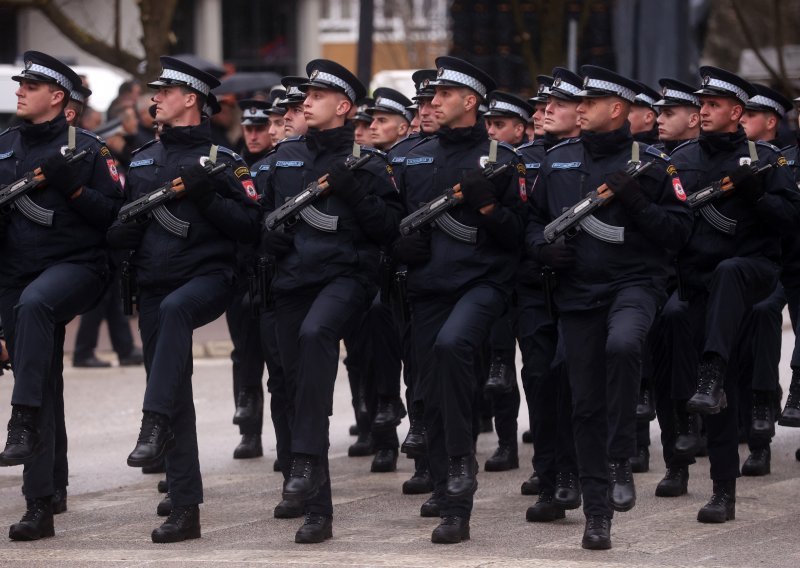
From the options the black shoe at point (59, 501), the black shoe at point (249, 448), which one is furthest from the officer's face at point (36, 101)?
the black shoe at point (249, 448)

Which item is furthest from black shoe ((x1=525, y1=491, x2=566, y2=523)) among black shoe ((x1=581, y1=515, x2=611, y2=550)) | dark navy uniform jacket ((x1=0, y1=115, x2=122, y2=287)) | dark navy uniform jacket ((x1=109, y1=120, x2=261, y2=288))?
dark navy uniform jacket ((x1=0, y1=115, x2=122, y2=287))

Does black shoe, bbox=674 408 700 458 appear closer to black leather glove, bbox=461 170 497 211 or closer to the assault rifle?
the assault rifle

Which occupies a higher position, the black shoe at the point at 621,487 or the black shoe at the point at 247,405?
the black shoe at the point at 621,487

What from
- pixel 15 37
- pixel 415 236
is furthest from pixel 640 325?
pixel 15 37

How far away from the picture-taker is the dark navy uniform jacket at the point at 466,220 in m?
8.34

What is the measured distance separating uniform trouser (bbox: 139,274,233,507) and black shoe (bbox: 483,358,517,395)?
1.85 meters

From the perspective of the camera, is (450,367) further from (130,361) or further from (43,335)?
(130,361)

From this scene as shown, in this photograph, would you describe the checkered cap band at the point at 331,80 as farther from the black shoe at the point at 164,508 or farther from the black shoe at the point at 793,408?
the black shoe at the point at 793,408

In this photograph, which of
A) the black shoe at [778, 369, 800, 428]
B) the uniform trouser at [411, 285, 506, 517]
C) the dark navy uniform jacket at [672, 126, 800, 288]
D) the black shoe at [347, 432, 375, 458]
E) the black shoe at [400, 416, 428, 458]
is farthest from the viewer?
the black shoe at [347, 432, 375, 458]

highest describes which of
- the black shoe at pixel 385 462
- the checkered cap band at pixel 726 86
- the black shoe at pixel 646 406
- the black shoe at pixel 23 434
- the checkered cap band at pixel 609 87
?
the checkered cap band at pixel 609 87

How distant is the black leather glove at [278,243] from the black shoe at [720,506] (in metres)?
2.41

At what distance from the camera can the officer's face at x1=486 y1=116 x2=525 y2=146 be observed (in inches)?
426

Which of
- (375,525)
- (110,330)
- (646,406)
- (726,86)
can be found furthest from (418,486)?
(110,330)

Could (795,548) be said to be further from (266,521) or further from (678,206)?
(266,521)
